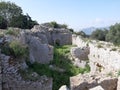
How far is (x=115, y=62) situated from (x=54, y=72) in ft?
12.1

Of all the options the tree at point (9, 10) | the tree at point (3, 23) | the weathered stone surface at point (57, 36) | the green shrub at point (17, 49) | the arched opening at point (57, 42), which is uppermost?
the tree at point (9, 10)

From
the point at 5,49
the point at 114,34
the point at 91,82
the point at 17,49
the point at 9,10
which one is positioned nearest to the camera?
the point at 91,82

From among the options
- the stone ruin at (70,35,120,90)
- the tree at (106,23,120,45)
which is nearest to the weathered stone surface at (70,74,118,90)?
the stone ruin at (70,35,120,90)

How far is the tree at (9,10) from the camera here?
38.7 m

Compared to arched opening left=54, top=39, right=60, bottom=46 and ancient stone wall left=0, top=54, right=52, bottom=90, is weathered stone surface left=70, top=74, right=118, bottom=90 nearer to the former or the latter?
ancient stone wall left=0, top=54, right=52, bottom=90

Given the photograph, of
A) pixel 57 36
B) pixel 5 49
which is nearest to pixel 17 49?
pixel 5 49

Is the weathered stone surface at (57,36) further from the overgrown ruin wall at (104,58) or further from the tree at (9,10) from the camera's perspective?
the overgrown ruin wall at (104,58)

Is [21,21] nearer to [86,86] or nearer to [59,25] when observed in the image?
[59,25]

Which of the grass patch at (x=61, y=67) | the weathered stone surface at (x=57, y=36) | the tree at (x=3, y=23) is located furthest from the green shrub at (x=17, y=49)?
the tree at (x=3, y=23)

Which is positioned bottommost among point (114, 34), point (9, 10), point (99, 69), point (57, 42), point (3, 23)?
point (114, 34)

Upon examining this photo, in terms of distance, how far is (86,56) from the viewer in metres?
25.7

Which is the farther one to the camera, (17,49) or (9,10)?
(9,10)

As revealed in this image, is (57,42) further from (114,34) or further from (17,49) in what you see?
(114,34)

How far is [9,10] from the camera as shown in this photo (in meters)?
39.6
